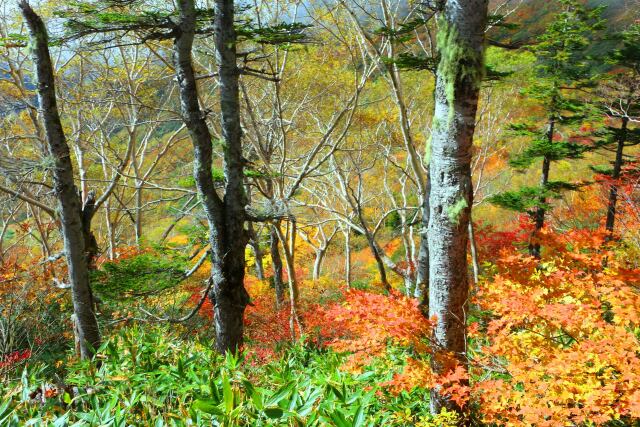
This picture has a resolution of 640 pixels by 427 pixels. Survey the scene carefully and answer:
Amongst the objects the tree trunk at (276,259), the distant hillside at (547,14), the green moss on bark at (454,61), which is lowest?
the tree trunk at (276,259)

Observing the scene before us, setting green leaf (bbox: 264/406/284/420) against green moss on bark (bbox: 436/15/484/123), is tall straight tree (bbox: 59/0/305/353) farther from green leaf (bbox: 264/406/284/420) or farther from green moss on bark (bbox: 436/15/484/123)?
green leaf (bbox: 264/406/284/420)

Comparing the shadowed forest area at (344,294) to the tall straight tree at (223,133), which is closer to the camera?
the shadowed forest area at (344,294)

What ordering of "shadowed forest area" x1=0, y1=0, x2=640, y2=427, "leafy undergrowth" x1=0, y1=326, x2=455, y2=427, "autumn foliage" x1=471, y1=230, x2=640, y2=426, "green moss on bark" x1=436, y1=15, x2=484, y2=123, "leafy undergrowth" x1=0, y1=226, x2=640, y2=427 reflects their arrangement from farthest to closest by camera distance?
"green moss on bark" x1=436, y1=15, x2=484, y2=123
"autumn foliage" x1=471, y1=230, x2=640, y2=426
"shadowed forest area" x1=0, y1=0, x2=640, y2=427
"leafy undergrowth" x1=0, y1=226, x2=640, y2=427
"leafy undergrowth" x1=0, y1=326, x2=455, y2=427

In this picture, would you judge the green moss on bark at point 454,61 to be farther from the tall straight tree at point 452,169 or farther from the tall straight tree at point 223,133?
the tall straight tree at point 223,133

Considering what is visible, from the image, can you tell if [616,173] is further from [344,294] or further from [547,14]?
[547,14]

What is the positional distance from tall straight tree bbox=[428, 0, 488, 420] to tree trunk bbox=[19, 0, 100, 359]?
3.88 metres

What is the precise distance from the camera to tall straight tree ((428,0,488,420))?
130 inches

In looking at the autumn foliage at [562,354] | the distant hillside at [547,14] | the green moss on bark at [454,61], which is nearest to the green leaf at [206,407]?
the autumn foliage at [562,354]

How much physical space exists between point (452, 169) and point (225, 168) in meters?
2.85

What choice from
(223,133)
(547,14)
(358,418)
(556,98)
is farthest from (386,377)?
(547,14)

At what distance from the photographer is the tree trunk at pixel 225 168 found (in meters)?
4.80

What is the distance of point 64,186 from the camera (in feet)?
16.7

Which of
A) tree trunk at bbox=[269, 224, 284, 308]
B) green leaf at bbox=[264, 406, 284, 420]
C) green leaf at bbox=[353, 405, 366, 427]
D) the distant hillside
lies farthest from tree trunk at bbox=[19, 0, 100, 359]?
the distant hillside

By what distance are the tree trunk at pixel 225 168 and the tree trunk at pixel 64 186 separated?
1550mm
